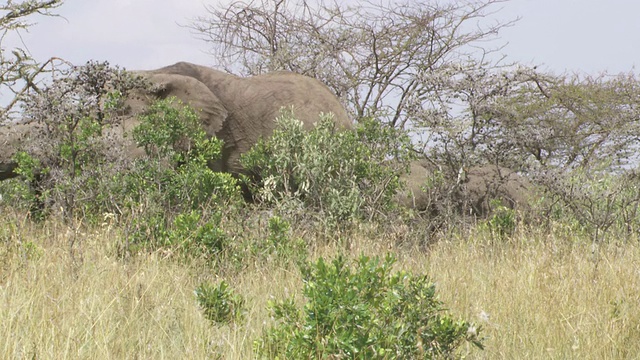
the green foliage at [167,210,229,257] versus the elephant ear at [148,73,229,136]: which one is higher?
the elephant ear at [148,73,229,136]

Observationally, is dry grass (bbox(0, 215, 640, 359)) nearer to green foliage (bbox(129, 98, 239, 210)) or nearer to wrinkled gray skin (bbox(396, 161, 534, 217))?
green foliage (bbox(129, 98, 239, 210))

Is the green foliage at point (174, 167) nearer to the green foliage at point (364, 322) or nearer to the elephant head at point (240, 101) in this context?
the elephant head at point (240, 101)

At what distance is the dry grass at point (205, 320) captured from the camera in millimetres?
4270

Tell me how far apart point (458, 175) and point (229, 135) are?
3.40 m

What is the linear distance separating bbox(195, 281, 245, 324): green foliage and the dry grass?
7cm

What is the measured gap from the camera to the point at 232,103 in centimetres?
1138

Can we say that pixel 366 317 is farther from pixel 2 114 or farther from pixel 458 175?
pixel 2 114

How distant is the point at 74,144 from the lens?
9289mm

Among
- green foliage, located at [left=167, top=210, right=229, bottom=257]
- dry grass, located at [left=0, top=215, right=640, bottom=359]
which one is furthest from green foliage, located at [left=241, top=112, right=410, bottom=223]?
dry grass, located at [left=0, top=215, right=640, bottom=359]

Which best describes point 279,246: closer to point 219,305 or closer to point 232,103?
point 219,305

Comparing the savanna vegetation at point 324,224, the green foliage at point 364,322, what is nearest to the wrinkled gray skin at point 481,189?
the savanna vegetation at point 324,224

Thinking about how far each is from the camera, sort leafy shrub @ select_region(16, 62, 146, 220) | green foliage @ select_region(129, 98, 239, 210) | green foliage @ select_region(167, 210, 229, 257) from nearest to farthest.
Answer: green foliage @ select_region(167, 210, 229, 257)
green foliage @ select_region(129, 98, 239, 210)
leafy shrub @ select_region(16, 62, 146, 220)

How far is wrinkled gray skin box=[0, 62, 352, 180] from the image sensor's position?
34.2 feet

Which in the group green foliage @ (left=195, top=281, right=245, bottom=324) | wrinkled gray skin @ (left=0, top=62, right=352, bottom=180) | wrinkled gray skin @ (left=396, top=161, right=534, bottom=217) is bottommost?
wrinkled gray skin @ (left=396, top=161, right=534, bottom=217)
